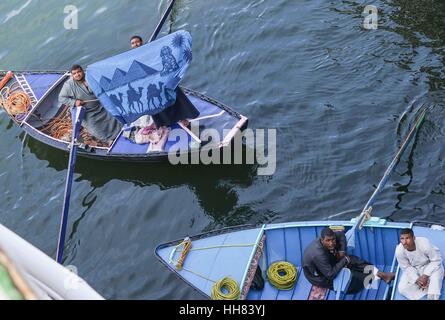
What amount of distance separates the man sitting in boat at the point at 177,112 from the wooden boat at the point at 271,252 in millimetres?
3350

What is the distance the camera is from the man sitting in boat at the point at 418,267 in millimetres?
10531

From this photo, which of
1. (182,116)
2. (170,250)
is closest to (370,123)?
(182,116)

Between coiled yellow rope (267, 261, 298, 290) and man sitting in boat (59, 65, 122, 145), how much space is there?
5773 mm

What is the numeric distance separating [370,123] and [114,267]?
21.9ft

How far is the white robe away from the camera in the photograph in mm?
10609

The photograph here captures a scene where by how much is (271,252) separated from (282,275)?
1.80 feet

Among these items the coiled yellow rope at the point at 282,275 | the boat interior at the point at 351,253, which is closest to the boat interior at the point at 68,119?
the boat interior at the point at 351,253

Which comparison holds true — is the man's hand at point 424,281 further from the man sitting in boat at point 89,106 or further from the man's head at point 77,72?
the man's head at point 77,72

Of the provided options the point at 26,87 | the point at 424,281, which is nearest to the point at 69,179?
the point at 26,87

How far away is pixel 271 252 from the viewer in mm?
12180

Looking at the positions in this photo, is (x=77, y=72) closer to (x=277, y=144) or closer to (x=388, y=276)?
(x=277, y=144)

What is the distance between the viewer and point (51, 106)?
16.9m

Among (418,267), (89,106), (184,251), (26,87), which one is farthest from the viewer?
(26,87)

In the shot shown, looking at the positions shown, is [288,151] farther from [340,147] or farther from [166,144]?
[166,144]
